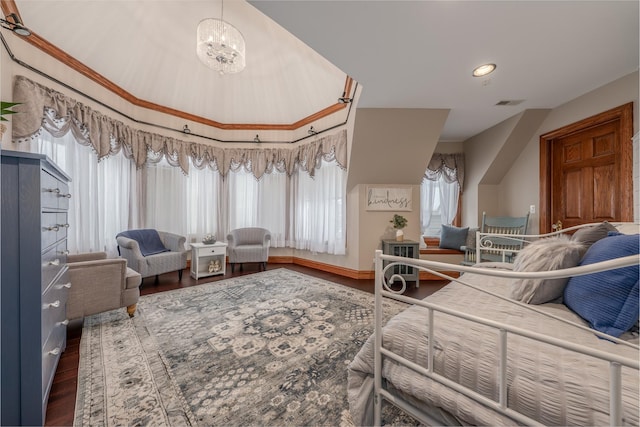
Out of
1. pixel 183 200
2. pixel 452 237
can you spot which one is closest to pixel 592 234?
pixel 452 237

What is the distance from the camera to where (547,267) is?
109cm

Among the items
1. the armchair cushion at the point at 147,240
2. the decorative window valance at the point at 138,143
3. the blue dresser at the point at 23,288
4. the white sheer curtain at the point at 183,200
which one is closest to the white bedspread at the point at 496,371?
the blue dresser at the point at 23,288

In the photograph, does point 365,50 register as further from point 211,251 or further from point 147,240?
point 147,240

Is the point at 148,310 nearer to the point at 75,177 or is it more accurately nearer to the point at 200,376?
the point at 200,376

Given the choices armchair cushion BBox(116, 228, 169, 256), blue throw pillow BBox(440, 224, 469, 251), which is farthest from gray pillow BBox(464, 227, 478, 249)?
armchair cushion BBox(116, 228, 169, 256)

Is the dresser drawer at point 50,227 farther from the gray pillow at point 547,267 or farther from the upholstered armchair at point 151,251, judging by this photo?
the gray pillow at point 547,267

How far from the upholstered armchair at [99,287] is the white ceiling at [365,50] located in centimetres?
236

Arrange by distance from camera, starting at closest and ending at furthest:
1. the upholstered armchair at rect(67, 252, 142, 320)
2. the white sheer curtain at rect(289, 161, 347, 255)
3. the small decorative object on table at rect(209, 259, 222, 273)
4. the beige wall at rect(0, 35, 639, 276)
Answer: the upholstered armchair at rect(67, 252, 142, 320), the beige wall at rect(0, 35, 639, 276), the small decorative object on table at rect(209, 259, 222, 273), the white sheer curtain at rect(289, 161, 347, 255)

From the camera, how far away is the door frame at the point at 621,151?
2.02 meters

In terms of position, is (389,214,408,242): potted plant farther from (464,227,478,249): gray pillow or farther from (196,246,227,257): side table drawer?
(196,246,227,257): side table drawer

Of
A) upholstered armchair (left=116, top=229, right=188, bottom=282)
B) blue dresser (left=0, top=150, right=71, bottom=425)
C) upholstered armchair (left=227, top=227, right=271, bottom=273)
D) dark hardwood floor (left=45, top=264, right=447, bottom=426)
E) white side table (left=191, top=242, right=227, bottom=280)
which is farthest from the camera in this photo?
upholstered armchair (left=227, top=227, right=271, bottom=273)

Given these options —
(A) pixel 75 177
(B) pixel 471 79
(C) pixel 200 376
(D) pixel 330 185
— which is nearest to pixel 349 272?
(D) pixel 330 185

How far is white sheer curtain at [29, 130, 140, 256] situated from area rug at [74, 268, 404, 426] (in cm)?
111

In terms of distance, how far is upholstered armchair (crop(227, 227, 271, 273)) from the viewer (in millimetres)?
3848
